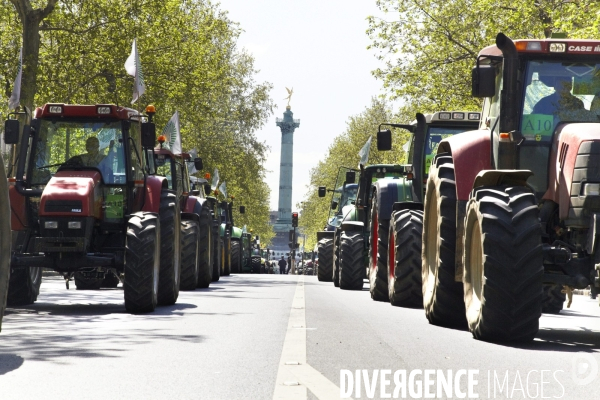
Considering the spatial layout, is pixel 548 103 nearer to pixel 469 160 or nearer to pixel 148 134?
pixel 469 160

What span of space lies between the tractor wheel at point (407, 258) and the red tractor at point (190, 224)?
17.7 feet

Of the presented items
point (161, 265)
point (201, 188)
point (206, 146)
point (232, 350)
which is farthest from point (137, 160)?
point (206, 146)

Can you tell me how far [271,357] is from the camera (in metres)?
8.37

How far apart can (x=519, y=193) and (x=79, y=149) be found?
684 centimetres

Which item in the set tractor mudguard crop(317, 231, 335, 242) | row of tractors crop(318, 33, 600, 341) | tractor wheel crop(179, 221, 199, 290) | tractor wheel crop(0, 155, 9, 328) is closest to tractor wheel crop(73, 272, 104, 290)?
tractor wheel crop(179, 221, 199, 290)

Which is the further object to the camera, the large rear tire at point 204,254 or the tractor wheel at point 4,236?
the large rear tire at point 204,254

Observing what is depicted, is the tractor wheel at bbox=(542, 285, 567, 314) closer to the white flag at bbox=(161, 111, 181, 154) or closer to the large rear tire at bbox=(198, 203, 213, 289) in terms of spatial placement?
the large rear tire at bbox=(198, 203, 213, 289)

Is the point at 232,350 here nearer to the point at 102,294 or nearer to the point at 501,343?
the point at 501,343

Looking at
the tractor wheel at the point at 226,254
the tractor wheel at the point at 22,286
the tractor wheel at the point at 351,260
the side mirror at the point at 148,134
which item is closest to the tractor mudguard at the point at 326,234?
the tractor wheel at the point at 226,254

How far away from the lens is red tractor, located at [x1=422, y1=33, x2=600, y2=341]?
9.36m

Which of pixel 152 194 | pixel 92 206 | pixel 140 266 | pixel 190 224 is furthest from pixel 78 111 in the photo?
pixel 190 224

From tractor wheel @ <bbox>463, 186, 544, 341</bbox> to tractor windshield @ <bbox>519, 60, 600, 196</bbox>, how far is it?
1.16 metres

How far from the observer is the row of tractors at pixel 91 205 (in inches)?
533

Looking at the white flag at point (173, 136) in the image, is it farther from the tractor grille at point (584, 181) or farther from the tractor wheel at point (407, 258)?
the tractor grille at point (584, 181)
